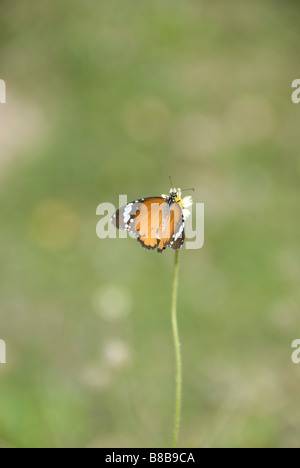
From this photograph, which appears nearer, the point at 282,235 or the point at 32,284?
the point at 32,284

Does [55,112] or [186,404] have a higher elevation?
[55,112]

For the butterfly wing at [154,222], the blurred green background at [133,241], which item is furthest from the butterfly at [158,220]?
the blurred green background at [133,241]

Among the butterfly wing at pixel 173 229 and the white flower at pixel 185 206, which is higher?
the white flower at pixel 185 206

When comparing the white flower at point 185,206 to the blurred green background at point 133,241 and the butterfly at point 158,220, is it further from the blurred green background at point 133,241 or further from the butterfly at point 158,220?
the blurred green background at point 133,241

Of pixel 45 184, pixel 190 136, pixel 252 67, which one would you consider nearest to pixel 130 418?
pixel 45 184
